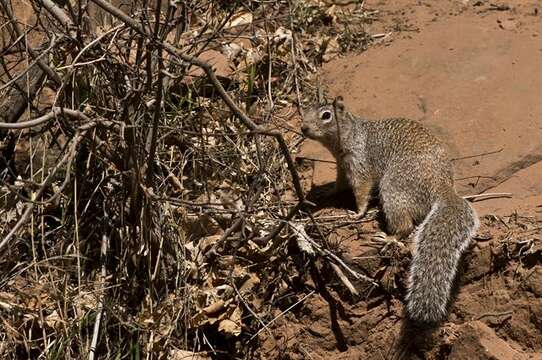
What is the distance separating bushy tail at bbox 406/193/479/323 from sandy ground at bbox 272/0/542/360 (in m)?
0.24

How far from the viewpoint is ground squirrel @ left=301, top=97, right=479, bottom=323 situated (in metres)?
5.74

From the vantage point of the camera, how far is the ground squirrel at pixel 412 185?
5742 mm

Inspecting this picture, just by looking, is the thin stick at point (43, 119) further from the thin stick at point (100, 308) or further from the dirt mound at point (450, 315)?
the dirt mound at point (450, 315)

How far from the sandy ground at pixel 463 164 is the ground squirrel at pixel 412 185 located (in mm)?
280

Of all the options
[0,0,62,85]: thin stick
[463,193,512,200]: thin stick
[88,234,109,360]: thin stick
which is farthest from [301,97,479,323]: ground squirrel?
[0,0,62,85]: thin stick

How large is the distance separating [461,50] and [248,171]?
7.86 ft

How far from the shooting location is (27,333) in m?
6.43

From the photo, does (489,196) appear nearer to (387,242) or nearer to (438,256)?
(387,242)

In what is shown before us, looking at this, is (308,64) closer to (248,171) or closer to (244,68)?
(244,68)

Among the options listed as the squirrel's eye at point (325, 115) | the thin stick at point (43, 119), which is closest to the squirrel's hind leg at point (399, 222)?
the squirrel's eye at point (325, 115)

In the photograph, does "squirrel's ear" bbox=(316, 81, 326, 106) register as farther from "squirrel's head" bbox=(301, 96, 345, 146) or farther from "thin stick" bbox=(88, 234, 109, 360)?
"thin stick" bbox=(88, 234, 109, 360)

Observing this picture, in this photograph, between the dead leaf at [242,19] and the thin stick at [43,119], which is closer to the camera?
the thin stick at [43,119]

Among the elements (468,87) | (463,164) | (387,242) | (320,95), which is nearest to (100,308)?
(387,242)

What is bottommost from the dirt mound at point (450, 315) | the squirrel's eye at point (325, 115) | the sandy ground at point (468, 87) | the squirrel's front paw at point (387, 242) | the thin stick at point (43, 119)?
the dirt mound at point (450, 315)
